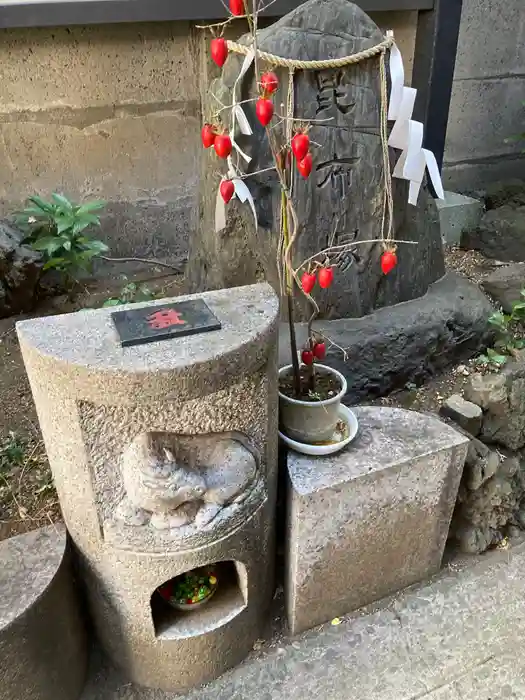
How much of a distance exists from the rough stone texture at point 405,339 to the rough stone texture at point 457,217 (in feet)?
4.51

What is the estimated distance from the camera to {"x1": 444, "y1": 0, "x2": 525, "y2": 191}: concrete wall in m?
4.96

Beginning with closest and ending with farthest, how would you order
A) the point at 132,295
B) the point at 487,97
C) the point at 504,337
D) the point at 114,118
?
1. the point at 504,337
2. the point at 132,295
3. the point at 114,118
4. the point at 487,97

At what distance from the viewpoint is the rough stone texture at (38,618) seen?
1.79 metres

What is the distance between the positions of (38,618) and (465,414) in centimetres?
193

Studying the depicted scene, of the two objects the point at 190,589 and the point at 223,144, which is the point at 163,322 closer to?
the point at 223,144

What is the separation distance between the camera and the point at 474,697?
219 centimetres

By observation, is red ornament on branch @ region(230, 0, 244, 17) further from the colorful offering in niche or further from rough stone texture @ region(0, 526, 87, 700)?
the colorful offering in niche

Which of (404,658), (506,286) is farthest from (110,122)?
(404,658)

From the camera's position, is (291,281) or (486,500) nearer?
(291,281)

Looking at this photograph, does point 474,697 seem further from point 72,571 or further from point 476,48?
point 476,48

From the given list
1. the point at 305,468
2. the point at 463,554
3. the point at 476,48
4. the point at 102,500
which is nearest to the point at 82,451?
the point at 102,500

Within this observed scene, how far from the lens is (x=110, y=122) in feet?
12.8

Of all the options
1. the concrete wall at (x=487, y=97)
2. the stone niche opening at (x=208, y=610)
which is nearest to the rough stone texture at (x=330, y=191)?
the stone niche opening at (x=208, y=610)

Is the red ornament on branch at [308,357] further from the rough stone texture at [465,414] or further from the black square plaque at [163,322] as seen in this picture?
the rough stone texture at [465,414]
